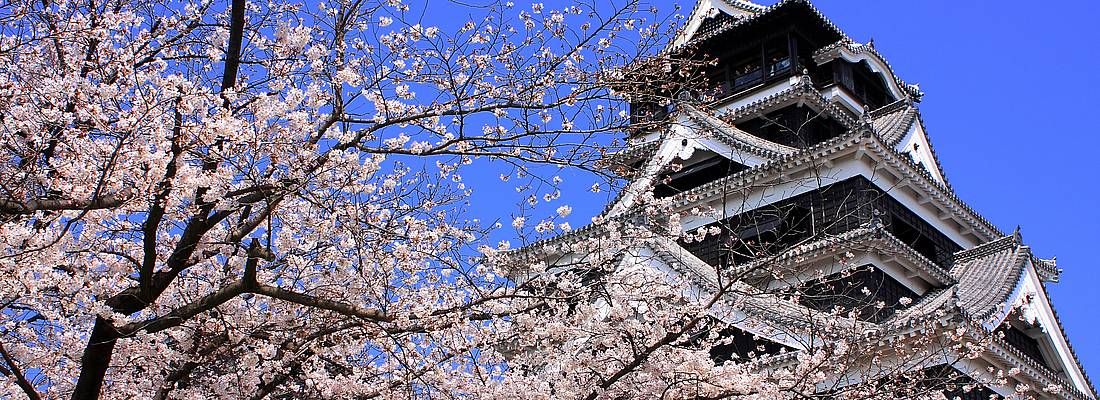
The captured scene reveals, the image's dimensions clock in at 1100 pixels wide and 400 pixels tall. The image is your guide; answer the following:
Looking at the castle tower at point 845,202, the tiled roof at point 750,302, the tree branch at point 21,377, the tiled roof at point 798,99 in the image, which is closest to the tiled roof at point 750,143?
the castle tower at point 845,202

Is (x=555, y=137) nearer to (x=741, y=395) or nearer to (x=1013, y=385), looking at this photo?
(x=741, y=395)

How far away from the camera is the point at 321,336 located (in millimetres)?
7441

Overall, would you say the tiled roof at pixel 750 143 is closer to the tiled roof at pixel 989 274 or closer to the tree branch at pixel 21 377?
the tiled roof at pixel 989 274

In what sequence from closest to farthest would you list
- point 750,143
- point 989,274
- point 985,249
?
1. point 989,274
2. point 985,249
3. point 750,143

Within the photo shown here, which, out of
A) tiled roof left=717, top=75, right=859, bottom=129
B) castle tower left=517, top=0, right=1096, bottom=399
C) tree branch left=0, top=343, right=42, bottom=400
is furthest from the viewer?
tiled roof left=717, top=75, right=859, bottom=129

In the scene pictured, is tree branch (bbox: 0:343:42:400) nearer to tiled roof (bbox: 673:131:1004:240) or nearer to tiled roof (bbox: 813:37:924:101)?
tiled roof (bbox: 673:131:1004:240)

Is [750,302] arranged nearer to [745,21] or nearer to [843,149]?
[843,149]

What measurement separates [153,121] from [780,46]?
65.9 feet

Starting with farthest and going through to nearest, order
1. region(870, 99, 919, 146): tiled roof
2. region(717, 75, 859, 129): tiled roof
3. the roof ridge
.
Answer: region(717, 75, 859, 129): tiled roof → region(870, 99, 919, 146): tiled roof → the roof ridge

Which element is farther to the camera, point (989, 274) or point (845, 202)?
point (989, 274)

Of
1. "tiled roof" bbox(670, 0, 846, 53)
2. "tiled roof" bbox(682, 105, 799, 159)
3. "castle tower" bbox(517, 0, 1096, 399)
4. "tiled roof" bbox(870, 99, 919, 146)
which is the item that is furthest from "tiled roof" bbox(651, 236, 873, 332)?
"tiled roof" bbox(670, 0, 846, 53)

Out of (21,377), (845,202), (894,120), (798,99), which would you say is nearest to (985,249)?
(894,120)

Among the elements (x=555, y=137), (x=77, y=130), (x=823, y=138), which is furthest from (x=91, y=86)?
(x=823, y=138)

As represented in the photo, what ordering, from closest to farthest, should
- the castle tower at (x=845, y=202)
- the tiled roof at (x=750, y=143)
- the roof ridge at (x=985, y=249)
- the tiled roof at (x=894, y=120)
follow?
the castle tower at (x=845, y=202), the roof ridge at (x=985, y=249), the tiled roof at (x=750, y=143), the tiled roof at (x=894, y=120)
